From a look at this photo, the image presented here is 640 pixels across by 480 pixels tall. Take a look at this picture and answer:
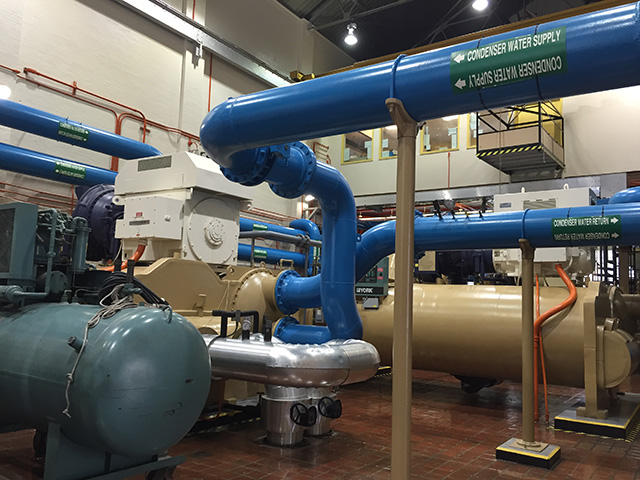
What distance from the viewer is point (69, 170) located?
7.30 meters

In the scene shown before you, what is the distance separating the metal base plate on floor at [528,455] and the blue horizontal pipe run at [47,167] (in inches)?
241

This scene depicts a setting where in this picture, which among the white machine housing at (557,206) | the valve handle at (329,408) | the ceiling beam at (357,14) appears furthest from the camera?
the ceiling beam at (357,14)

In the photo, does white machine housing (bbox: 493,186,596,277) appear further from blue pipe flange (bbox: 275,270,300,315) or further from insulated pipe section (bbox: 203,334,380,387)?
insulated pipe section (bbox: 203,334,380,387)

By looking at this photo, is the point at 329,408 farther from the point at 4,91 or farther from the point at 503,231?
the point at 4,91

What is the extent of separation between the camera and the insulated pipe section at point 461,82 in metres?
2.12

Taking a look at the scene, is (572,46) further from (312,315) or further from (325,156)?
(325,156)


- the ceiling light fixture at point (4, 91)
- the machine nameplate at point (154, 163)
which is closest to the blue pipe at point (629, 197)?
the machine nameplate at point (154, 163)

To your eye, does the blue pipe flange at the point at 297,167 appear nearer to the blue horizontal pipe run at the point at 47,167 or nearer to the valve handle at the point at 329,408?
the valve handle at the point at 329,408

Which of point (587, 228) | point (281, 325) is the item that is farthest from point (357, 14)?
point (587, 228)

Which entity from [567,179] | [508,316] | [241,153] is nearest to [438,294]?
[508,316]

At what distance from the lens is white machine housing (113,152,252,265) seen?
496cm

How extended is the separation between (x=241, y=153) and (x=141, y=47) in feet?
25.0

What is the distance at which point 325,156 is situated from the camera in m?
13.8

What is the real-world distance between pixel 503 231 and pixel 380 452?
83.1 inches
